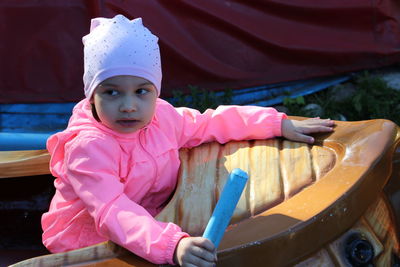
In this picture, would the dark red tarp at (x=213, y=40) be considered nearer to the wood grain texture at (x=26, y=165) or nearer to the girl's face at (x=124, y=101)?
the wood grain texture at (x=26, y=165)

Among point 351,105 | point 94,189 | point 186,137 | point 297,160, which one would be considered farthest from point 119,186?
point 351,105

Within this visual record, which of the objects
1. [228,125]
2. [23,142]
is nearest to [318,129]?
[228,125]

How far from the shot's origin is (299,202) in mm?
1355

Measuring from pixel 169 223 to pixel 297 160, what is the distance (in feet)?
1.49

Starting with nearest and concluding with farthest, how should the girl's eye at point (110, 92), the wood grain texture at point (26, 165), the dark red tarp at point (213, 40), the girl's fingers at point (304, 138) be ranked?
the girl's eye at point (110, 92) → the girl's fingers at point (304, 138) → the wood grain texture at point (26, 165) → the dark red tarp at point (213, 40)

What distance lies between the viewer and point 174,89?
3.37m

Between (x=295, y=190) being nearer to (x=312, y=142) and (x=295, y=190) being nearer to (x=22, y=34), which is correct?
(x=312, y=142)

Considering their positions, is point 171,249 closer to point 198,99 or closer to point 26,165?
point 26,165

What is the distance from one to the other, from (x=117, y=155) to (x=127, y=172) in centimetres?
5

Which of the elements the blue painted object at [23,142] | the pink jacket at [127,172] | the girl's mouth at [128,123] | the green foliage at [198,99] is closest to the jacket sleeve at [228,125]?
the pink jacket at [127,172]

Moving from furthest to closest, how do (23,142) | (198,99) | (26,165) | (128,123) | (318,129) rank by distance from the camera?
(198,99), (23,142), (26,165), (318,129), (128,123)

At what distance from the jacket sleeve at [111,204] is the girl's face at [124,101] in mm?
60

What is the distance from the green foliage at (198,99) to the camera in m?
3.26

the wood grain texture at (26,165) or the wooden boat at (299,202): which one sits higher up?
the wooden boat at (299,202)
